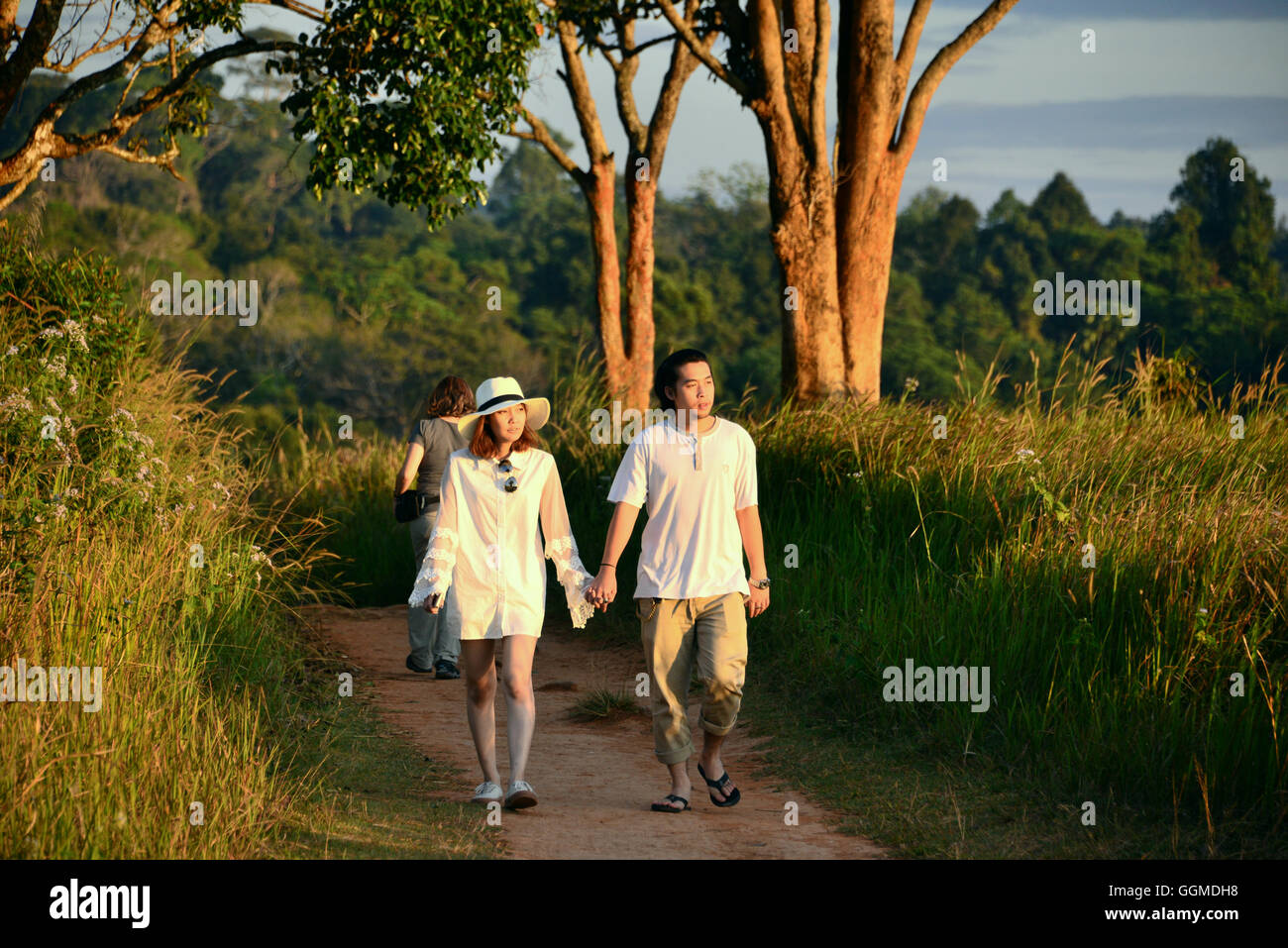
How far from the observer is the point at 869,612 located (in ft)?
26.2

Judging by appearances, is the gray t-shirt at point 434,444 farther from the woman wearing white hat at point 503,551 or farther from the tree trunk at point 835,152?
the tree trunk at point 835,152

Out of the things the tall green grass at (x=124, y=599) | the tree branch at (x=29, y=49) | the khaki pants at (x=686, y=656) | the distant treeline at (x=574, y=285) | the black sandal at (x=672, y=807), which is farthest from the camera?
the distant treeline at (x=574, y=285)

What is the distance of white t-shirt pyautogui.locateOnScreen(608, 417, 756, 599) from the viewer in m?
5.87

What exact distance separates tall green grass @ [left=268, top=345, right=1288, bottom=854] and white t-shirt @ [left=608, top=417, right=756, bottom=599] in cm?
172

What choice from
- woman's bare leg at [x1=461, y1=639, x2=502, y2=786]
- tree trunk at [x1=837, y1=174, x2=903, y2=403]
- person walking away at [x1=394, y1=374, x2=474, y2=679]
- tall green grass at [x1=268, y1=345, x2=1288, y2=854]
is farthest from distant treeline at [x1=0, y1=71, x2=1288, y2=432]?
woman's bare leg at [x1=461, y1=639, x2=502, y2=786]

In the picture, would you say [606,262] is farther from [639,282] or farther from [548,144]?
[548,144]

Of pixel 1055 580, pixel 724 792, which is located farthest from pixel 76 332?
pixel 1055 580

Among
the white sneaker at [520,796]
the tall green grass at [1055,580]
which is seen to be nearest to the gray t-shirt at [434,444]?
the tall green grass at [1055,580]

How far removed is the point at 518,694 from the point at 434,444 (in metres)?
3.40

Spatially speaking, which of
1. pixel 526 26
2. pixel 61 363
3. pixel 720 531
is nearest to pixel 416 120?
pixel 526 26

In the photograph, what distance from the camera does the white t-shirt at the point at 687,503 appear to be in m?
5.87

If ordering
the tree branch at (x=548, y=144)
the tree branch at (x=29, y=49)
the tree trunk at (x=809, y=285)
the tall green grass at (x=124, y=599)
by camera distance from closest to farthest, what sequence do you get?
the tall green grass at (x=124, y=599) → the tree branch at (x=29, y=49) → the tree trunk at (x=809, y=285) → the tree branch at (x=548, y=144)

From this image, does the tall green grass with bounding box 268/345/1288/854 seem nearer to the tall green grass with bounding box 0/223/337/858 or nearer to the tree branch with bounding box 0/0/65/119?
the tall green grass with bounding box 0/223/337/858

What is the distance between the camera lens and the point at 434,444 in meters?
8.98
